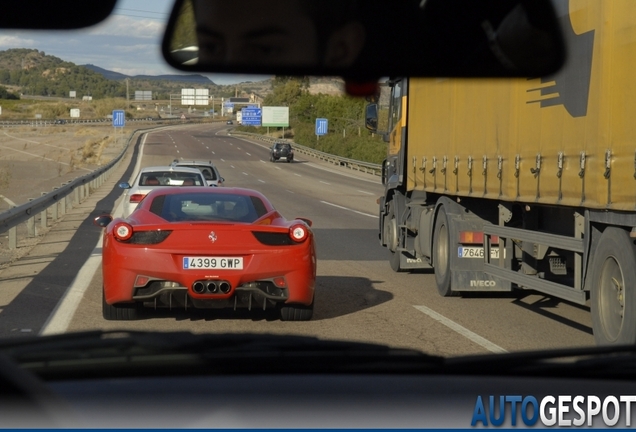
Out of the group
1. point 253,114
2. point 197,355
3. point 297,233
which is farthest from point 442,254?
point 197,355

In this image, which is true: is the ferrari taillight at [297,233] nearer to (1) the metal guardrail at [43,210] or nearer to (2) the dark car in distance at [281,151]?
(1) the metal guardrail at [43,210]

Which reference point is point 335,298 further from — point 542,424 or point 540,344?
point 542,424

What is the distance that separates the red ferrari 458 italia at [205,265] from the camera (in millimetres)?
9102

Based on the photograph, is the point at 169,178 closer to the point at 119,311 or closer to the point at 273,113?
the point at 273,113

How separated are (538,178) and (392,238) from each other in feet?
19.9

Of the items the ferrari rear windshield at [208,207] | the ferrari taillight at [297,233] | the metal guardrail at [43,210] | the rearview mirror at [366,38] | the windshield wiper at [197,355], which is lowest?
the metal guardrail at [43,210]

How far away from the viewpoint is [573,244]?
8586 millimetres

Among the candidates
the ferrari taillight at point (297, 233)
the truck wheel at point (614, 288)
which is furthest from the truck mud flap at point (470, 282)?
the truck wheel at point (614, 288)

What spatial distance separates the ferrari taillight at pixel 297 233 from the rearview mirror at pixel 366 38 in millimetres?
6176

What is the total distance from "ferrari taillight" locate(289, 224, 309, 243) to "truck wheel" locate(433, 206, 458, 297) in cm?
252

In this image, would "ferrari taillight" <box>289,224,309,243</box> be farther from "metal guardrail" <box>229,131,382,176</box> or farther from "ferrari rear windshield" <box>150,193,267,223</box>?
"metal guardrail" <box>229,131,382,176</box>

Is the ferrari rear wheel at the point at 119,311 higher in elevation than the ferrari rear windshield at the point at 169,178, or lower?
lower

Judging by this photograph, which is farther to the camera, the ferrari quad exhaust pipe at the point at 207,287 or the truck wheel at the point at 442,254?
the truck wheel at the point at 442,254

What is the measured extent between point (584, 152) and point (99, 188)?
2965 centimetres
